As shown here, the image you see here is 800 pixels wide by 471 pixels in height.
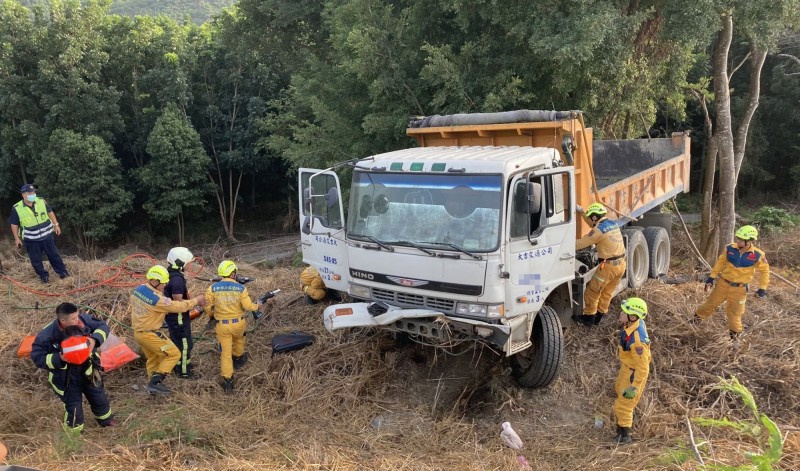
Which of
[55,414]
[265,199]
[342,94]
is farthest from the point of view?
[265,199]

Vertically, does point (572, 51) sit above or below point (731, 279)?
above

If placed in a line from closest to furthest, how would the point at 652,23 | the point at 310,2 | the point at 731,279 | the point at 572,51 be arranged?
the point at 731,279 < the point at 572,51 < the point at 652,23 < the point at 310,2

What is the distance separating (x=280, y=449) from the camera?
481 cm

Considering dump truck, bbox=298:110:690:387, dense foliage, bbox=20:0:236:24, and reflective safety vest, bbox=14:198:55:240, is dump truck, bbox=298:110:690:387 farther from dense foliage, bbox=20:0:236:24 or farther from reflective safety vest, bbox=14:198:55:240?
dense foliage, bbox=20:0:236:24

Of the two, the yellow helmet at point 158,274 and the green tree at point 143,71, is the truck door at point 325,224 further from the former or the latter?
the green tree at point 143,71

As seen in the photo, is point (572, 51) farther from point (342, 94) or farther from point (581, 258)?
point (342, 94)

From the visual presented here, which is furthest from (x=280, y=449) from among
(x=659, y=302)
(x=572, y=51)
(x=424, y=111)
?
(x=424, y=111)

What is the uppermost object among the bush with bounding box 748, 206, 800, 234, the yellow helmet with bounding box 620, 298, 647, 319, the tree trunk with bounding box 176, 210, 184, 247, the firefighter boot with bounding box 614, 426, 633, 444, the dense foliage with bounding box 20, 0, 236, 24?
the dense foliage with bounding box 20, 0, 236, 24

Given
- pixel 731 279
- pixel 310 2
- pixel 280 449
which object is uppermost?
pixel 310 2

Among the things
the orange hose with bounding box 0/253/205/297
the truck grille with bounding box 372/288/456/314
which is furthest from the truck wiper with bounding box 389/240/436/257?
the orange hose with bounding box 0/253/205/297

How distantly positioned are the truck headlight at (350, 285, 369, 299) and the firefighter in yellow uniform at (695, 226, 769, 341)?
3728 mm

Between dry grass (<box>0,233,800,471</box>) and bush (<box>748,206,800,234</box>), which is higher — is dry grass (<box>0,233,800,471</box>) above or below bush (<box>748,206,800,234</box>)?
above

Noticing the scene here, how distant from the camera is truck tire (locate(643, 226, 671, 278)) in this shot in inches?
315

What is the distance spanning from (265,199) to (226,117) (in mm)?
4833
